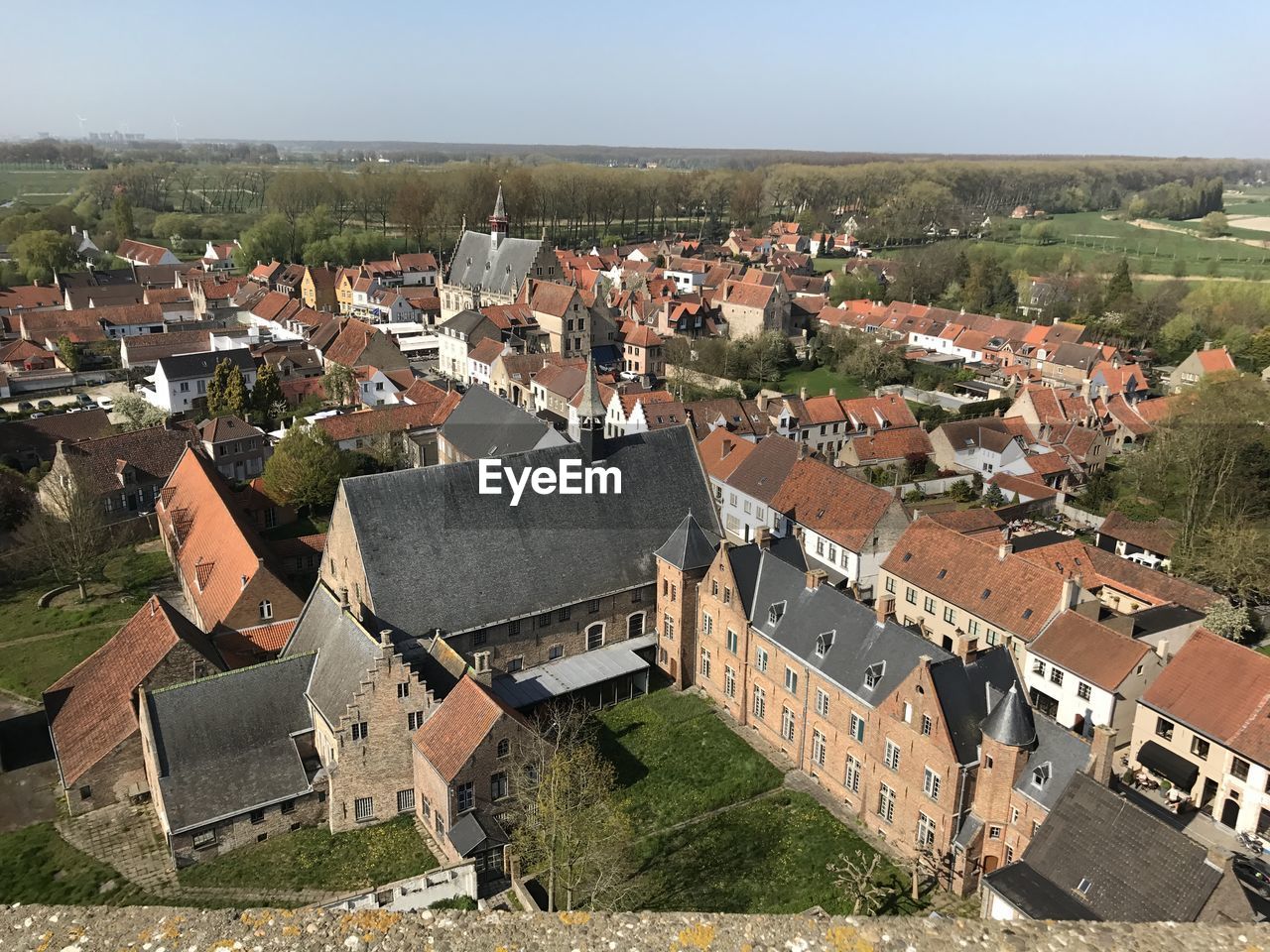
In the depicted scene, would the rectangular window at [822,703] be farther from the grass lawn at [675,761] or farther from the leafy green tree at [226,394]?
the leafy green tree at [226,394]

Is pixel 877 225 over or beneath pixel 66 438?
over

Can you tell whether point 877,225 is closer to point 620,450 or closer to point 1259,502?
point 1259,502

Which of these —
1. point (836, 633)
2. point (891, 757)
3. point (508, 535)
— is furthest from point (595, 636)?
point (891, 757)

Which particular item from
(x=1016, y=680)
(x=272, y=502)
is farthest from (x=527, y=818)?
(x=272, y=502)

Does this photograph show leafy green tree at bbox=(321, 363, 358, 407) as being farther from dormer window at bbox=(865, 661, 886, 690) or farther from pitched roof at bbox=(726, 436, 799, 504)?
dormer window at bbox=(865, 661, 886, 690)

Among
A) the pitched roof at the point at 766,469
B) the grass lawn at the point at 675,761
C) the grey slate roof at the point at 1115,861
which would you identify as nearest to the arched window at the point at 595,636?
the grass lawn at the point at 675,761

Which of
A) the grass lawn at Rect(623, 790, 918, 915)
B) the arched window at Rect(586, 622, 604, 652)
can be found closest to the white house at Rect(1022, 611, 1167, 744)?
the grass lawn at Rect(623, 790, 918, 915)
